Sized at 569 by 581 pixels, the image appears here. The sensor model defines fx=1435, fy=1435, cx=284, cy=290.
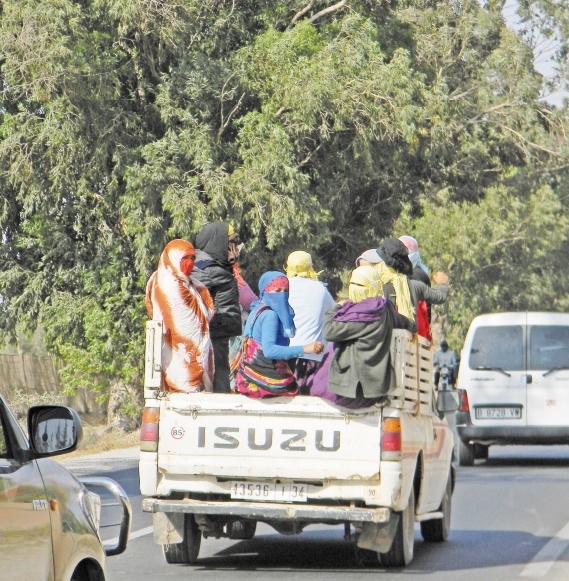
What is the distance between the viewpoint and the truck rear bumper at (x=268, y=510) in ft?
27.3

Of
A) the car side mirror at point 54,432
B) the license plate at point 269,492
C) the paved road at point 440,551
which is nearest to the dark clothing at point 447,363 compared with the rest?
the paved road at point 440,551

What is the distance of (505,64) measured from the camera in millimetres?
A: 39500

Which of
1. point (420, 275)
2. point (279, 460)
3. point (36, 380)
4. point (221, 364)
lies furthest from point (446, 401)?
point (36, 380)

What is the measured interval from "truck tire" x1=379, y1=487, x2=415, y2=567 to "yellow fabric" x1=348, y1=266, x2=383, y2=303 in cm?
135

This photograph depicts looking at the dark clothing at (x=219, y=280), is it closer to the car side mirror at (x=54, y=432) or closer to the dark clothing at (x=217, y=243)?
the dark clothing at (x=217, y=243)

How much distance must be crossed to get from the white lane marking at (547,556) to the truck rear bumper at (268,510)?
1.14 meters

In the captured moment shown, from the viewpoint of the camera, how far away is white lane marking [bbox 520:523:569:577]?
8861mm

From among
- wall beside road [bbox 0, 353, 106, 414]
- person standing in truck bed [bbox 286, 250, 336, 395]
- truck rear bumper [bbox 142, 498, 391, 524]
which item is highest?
person standing in truck bed [bbox 286, 250, 336, 395]

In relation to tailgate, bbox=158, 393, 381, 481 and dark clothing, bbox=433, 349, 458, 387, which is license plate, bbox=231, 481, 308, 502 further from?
dark clothing, bbox=433, 349, 458, 387

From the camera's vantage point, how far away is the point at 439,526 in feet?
33.7

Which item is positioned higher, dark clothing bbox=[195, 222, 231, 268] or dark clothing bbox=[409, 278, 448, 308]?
dark clothing bbox=[195, 222, 231, 268]

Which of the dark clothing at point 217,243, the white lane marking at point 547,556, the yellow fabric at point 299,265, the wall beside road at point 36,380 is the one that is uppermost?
the dark clothing at point 217,243

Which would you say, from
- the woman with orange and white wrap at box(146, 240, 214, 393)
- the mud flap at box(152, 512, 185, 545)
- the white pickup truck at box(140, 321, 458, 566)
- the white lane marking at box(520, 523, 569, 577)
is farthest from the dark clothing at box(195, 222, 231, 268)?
the white lane marking at box(520, 523, 569, 577)

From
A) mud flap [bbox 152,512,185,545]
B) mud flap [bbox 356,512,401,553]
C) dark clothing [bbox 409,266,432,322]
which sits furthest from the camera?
dark clothing [bbox 409,266,432,322]
